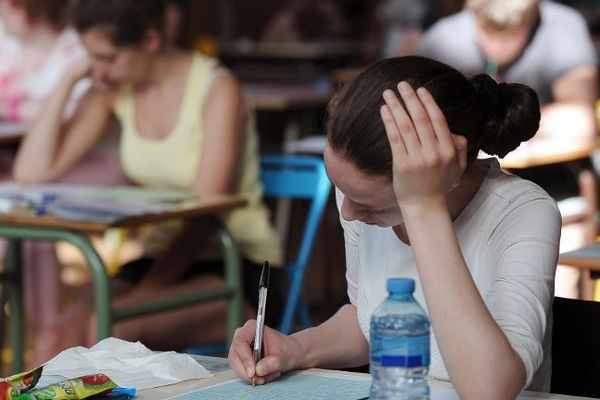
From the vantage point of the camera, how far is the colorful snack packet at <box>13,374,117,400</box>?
1.54 m

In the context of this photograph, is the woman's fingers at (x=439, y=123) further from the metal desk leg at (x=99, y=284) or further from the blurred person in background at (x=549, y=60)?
the blurred person in background at (x=549, y=60)

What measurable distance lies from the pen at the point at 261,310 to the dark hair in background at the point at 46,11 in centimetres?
372

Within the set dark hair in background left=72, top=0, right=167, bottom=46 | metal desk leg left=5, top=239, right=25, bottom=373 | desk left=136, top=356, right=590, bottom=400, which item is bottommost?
metal desk leg left=5, top=239, right=25, bottom=373

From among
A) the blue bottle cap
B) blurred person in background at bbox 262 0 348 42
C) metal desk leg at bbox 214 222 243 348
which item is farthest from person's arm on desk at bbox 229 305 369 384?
blurred person in background at bbox 262 0 348 42

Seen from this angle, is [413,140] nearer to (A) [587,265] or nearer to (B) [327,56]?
(A) [587,265]

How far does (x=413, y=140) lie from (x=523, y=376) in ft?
1.03

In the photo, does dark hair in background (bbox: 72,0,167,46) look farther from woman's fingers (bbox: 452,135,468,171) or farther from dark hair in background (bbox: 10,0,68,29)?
woman's fingers (bbox: 452,135,468,171)

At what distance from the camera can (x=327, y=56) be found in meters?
10.3

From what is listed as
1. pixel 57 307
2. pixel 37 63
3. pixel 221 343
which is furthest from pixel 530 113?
pixel 37 63

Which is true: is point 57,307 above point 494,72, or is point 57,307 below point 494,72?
below

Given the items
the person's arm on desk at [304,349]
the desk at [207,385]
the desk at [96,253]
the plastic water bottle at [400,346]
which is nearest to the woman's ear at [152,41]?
the desk at [96,253]

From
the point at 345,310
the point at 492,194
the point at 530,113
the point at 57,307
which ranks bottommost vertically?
the point at 57,307

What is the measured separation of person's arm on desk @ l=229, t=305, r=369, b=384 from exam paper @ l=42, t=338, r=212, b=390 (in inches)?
2.4

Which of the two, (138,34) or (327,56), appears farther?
(327,56)
